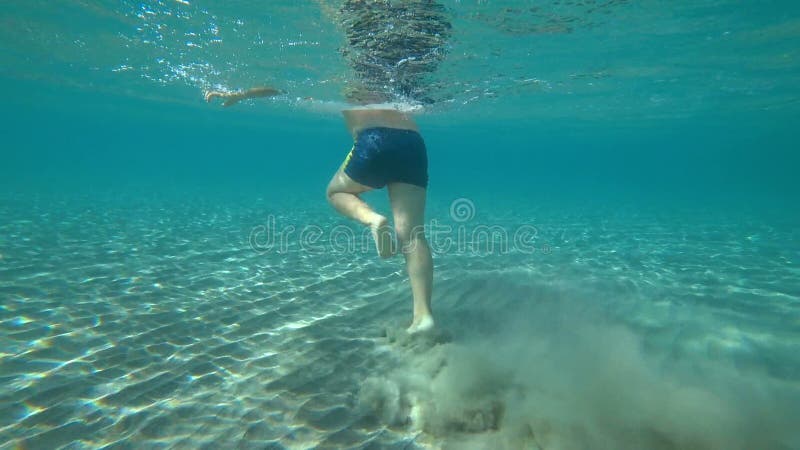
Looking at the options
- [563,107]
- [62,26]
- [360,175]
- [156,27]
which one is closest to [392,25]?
[360,175]

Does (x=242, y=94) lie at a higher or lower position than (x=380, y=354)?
higher

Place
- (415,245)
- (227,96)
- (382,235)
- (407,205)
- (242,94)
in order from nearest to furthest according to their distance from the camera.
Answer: (382,235) < (415,245) < (407,205) < (242,94) < (227,96)

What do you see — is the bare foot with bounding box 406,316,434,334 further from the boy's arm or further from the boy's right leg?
the boy's arm

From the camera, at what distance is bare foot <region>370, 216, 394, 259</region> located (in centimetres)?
422

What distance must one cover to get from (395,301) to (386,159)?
2.59 metres

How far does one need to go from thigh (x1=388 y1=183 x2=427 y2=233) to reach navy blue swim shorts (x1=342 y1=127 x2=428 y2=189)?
77 mm

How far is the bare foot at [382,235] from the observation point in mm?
4223

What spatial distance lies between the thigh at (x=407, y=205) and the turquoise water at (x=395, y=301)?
1344 mm

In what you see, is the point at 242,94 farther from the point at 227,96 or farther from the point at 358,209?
the point at 358,209

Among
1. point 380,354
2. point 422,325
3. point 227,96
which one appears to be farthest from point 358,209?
point 227,96

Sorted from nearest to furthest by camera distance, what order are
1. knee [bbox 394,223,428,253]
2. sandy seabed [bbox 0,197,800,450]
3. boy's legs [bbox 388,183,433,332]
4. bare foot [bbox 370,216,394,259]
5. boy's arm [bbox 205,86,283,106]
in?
1. sandy seabed [bbox 0,197,800,450]
2. bare foot [bbox 370,216,394,259]
3. boy's legs [bbox 388,183,433,332]
4. knee [bbox 394,223,428,253]
5. boy's arm [bbox 205,86,283,106]

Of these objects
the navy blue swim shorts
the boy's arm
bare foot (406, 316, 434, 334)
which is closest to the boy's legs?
bare foot (406, 316, 434, 334)

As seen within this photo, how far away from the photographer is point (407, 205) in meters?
4.77

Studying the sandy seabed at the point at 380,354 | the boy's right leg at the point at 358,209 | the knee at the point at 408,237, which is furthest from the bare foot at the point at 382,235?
the sandy seabed at the point at 380,354
